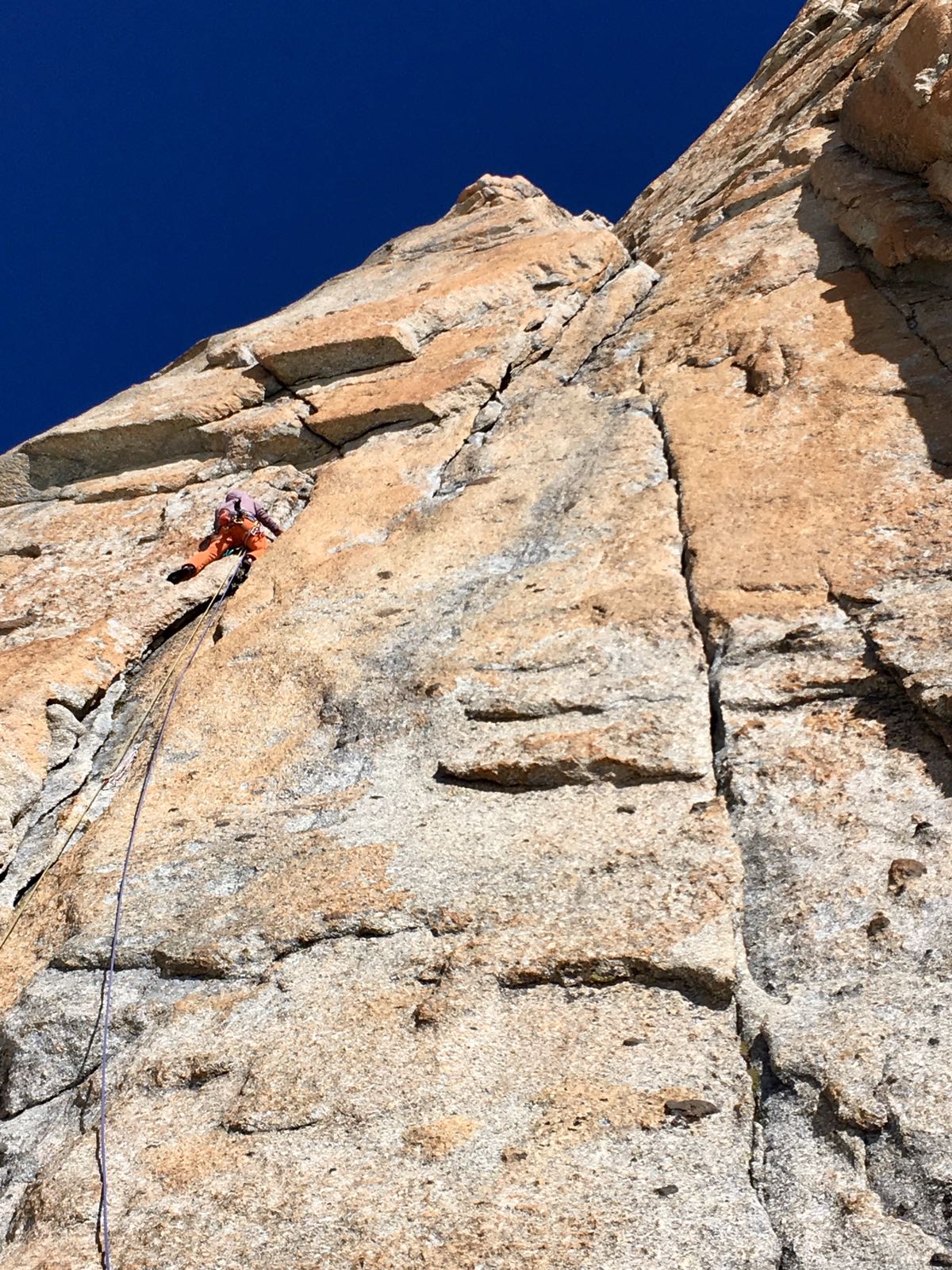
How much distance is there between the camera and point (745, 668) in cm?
524

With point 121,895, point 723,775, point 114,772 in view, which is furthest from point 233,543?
point 723,775

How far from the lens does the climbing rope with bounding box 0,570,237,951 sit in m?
5.62

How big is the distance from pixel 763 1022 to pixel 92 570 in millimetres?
7202

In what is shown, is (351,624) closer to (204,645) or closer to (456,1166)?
(204,645)

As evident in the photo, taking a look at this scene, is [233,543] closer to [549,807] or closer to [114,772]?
[114,772]

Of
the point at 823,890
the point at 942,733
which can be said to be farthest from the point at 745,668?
the point at 823,890

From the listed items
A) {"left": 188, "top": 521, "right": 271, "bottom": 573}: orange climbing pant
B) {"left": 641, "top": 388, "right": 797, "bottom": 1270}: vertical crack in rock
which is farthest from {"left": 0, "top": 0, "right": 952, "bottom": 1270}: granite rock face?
{"left": 188, "top": 521, "right": 271, "bottom": 573}: orange climbing pant

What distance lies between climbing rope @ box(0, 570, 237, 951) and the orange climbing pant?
1.05 ft

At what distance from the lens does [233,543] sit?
8.82 metres

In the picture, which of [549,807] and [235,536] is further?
[235,536]

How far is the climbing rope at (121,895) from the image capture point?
149 inches

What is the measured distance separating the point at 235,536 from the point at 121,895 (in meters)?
4.21

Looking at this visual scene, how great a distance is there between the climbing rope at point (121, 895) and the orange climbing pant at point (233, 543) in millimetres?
291

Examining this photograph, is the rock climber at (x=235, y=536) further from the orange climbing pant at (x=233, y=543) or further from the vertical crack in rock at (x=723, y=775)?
the vertical crack in rock at (x=723, y=775)
